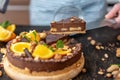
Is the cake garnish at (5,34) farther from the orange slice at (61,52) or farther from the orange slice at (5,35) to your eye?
the orange slice at (61,52)

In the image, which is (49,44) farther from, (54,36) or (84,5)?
(84,5)

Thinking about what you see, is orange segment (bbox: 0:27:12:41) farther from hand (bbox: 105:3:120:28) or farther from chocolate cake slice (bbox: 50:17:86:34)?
hand (bbox: 105:3:120:28)

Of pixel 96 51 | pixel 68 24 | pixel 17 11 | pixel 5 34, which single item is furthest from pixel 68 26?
pixel 17 11

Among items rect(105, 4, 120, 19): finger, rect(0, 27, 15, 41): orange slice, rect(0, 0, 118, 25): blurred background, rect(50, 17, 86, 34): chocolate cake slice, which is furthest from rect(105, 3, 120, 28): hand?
rect(0, 0, 118, 25): blurred background

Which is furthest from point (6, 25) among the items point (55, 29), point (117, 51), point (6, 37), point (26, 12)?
point (26, 12)

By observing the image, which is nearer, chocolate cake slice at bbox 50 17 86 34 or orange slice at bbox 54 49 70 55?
orange slice at bbox 54 49 70 55

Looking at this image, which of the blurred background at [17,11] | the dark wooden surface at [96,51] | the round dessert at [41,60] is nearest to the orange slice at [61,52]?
the round dessert at [41,60]

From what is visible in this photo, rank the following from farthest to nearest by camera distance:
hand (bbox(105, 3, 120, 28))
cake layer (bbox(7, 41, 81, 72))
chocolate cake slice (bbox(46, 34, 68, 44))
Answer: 1. hand (bbox(105, 3, 120, 28))
2. chocolate cake slice (bbox(46, 34, 68, 44))
3. cake layer (bbox(7, 41, 81, 72))
